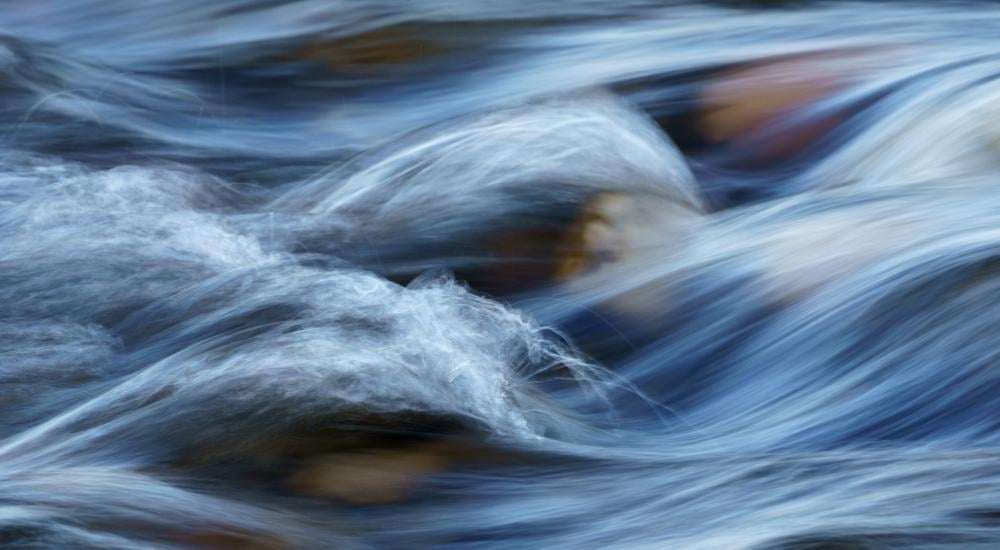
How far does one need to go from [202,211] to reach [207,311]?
0.90 m

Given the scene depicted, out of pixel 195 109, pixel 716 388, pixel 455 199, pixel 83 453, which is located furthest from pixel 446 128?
pixel 83 453

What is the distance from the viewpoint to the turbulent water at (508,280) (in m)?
2.61

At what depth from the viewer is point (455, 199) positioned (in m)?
4.10

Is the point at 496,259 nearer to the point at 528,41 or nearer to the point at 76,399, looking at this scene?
the point at 76,399

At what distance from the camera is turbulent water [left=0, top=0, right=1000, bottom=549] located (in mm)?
2607

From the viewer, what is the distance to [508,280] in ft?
12.7

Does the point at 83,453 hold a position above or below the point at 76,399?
below

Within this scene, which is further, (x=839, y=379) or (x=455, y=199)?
(x=455, y=199)

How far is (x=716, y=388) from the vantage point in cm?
336

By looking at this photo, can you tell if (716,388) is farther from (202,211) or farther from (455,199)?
(202,211)

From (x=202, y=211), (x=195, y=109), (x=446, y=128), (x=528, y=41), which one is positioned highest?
(x=528, y=41)

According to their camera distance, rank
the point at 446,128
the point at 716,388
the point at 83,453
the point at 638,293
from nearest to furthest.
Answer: the point at 83,453
the point at 716,388
the point at 638,293
the point at 446,128

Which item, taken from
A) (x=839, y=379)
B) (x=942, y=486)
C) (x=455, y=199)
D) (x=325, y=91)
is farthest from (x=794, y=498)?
(x=325, y=91)


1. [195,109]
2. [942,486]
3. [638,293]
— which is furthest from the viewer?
[195,109]
